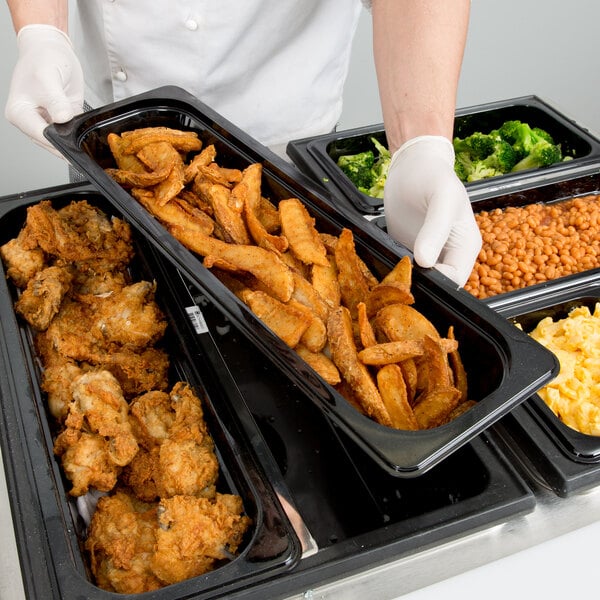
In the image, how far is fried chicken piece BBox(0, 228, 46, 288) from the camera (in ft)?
5.92

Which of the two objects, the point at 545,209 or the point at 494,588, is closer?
the point at 494,588

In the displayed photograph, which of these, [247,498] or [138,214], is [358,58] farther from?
[247,498]

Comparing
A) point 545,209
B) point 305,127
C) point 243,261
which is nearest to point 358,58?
point 305,127

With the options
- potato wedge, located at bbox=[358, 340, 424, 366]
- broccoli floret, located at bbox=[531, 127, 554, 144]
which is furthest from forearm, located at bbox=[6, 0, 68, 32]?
broccoli floret, located at bbox=[531, 127, 554, 144]

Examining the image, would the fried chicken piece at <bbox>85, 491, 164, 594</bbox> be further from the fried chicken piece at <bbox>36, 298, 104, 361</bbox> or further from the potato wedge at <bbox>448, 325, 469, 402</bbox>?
the potato wedge at <bbox>448, 325, 469, 402</bbox>

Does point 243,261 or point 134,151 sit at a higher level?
point 134,151

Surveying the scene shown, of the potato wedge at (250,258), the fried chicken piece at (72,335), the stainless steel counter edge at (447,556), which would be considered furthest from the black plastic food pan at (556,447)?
the fried chicken piece at (72,335)

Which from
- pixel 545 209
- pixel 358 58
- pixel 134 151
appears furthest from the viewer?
pixel 358 58

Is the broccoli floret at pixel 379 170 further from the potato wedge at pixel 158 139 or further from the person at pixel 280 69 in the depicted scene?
the potato wedge at pixel 158 139

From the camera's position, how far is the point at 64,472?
1.41m

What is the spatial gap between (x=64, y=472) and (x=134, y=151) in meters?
0.89

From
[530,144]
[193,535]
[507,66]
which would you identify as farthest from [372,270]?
[507,66]

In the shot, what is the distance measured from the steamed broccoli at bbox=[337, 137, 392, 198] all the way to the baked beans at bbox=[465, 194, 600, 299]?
1.41 feet

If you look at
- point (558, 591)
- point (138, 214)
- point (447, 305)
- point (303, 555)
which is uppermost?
point (138, 214)
